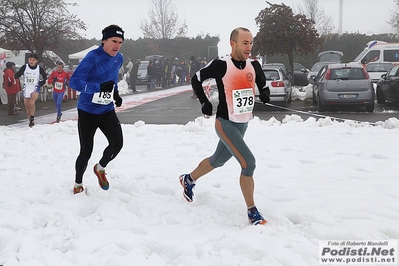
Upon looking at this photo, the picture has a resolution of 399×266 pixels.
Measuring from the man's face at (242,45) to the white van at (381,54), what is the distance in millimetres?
21886

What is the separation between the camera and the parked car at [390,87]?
48.6ft

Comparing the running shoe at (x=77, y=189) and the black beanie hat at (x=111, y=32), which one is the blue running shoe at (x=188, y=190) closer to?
the running shoe at (x=77, y=189)

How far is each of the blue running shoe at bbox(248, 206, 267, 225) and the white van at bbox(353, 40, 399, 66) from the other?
22.2 meters

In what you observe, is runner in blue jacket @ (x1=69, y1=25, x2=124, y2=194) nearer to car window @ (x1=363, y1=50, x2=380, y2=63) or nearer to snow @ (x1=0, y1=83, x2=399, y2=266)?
snow @ (x1=0, y1=83, x2=399, y2=266)

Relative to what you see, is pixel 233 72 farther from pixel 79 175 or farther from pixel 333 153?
pixel 333 153

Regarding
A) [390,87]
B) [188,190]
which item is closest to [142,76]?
[390,87]

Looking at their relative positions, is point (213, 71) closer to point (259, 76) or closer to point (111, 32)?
point (259, 76)

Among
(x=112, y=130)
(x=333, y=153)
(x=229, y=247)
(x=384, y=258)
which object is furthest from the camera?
(x=333, y=153)

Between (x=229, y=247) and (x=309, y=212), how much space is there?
44.0 inches

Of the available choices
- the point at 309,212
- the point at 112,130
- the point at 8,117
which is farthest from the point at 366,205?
the point at 8,117

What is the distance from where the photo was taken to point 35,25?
20.1 metres

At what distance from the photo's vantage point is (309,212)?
425 centimetres

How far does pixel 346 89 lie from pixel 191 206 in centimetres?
1060

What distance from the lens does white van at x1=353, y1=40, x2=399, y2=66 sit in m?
24.0
